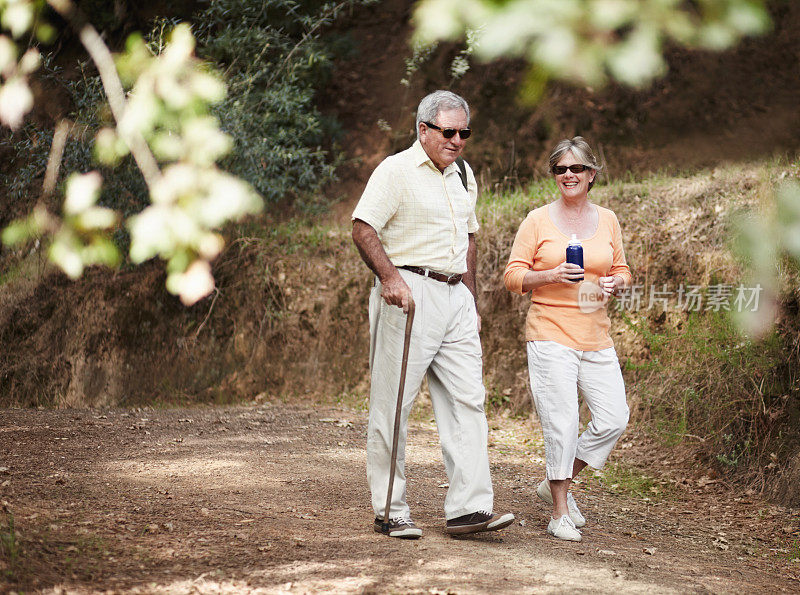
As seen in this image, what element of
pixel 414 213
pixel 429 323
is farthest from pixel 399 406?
pixel 414 213

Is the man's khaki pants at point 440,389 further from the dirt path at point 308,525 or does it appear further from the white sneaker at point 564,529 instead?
the white sneaker at point 564,529

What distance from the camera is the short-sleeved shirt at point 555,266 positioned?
15.0 feet

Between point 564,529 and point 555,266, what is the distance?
4.64 feet

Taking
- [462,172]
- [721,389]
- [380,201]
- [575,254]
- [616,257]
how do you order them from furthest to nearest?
1. [721,389]
2. [616,257]
3. [462,172]
4. [575,254]
5. [380,201]

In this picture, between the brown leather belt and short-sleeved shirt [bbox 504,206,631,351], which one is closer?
the brown leather belt

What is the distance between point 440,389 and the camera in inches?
173

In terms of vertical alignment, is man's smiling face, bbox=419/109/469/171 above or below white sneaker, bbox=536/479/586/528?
above

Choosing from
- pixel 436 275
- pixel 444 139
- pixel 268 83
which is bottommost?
pixel 436 275

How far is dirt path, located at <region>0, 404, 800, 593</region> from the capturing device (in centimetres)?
360

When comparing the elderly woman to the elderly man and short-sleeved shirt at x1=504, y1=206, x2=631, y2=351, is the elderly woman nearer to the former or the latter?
short-sleeved shirt at x1=504, y1=206, x2=631, y2=351

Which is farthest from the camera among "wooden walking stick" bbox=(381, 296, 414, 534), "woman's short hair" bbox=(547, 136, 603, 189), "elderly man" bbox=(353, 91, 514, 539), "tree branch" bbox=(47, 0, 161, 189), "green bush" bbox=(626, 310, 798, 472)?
"green bush" bbox=(626, 310, 798, 472)

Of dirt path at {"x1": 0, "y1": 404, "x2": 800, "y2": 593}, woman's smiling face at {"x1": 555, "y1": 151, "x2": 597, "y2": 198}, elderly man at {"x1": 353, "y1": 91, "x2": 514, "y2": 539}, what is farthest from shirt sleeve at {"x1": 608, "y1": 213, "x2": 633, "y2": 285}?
dirt path at {"x1": 0, "y1": 404, "x2": 800, "y2": 593}

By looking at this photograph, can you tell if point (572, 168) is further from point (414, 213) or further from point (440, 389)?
point (440, 389)

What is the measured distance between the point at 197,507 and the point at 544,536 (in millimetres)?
1901
